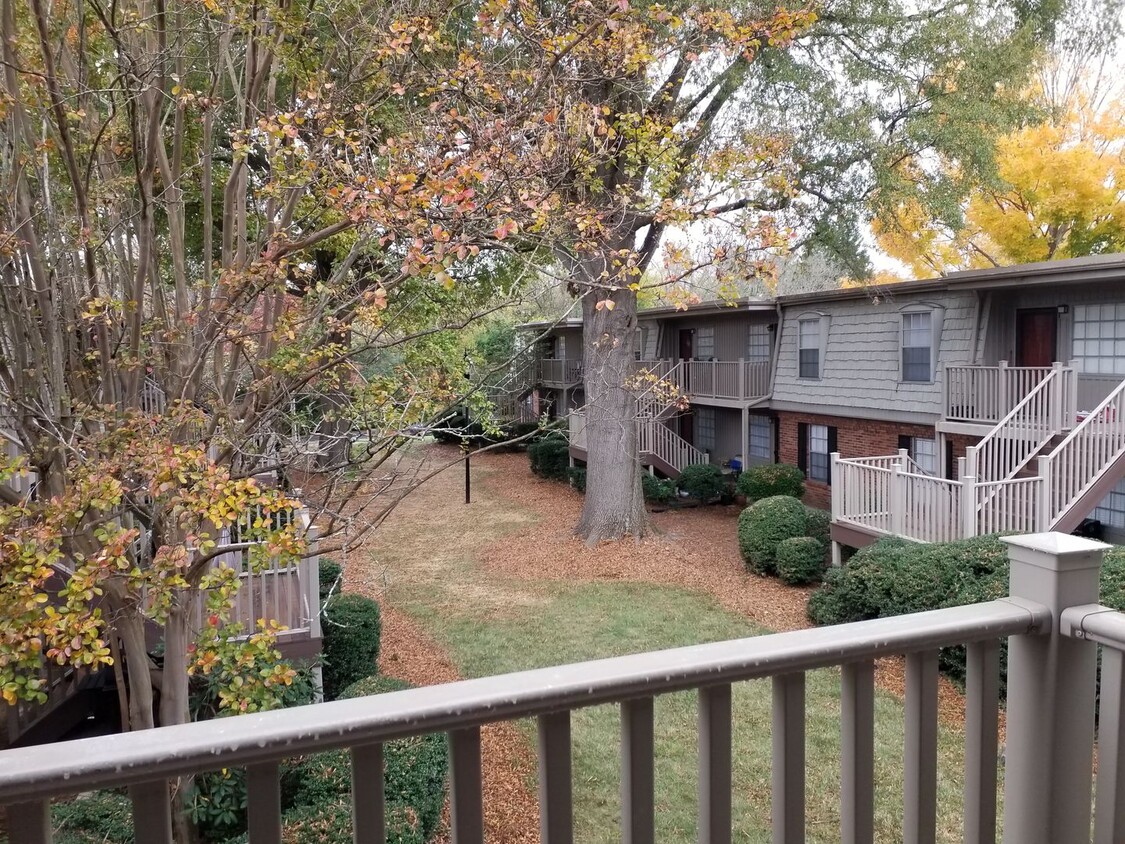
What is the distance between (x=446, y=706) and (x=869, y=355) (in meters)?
16.0

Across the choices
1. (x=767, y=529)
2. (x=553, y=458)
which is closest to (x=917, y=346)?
(x=767, y=529)

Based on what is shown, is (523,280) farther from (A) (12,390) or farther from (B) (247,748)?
(B) (247,748)

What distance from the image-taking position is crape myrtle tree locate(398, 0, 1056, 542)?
5.63 meters

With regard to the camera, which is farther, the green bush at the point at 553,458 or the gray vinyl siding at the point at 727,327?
the green bush at the point at 553,458

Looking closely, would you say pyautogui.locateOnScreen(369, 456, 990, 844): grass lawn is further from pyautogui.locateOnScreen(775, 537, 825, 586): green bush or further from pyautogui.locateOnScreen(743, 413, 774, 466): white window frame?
pyautogui.locateOnScreen(743, 413, 774, 466): white window frame

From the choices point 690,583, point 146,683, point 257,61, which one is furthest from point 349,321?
point 690,583

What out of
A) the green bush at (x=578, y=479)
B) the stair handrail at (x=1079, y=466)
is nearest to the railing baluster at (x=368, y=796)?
the stair handrail at (x=1079, y=466)

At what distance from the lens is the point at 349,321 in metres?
5.49

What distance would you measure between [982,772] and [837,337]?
625 inches

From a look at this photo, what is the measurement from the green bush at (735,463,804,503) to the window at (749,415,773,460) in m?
2.94

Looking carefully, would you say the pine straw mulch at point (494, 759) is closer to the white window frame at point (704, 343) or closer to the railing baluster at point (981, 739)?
the railing baluster at point (981, 739)

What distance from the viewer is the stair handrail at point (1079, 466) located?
9.48 metres

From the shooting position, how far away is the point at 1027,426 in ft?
36.6

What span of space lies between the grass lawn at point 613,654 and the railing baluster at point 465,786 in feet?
14.0
